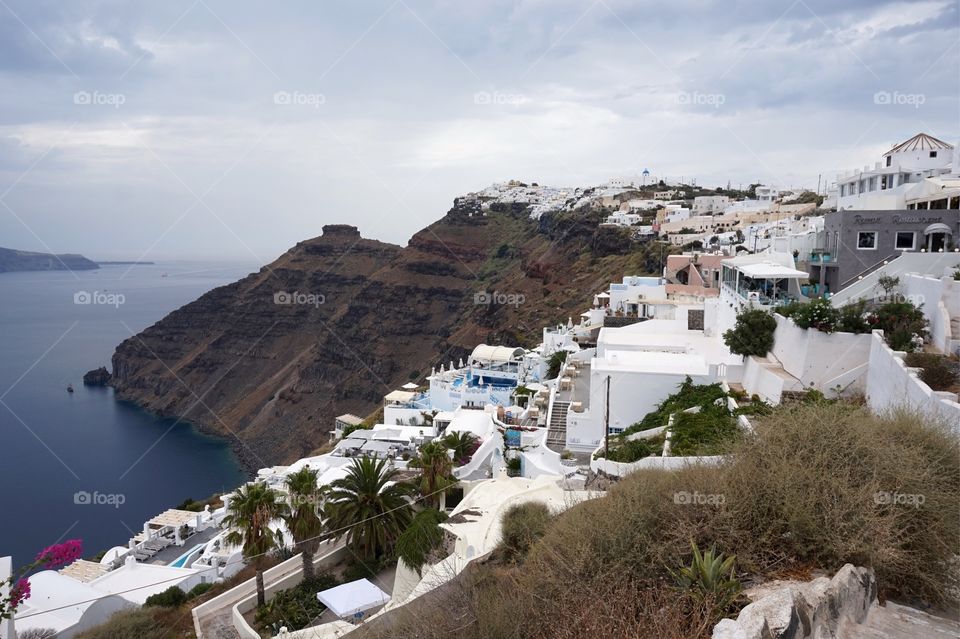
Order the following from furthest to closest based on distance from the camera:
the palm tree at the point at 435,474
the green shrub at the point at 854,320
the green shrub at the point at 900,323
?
the palm tree at the point at 435,474, the green shrub at the point at 854,320, the green shrub at the point at 900,323

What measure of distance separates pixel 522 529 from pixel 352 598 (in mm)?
3769

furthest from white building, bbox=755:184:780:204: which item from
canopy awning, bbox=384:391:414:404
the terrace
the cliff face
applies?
the terrace

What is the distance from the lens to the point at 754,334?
16953 millimetres

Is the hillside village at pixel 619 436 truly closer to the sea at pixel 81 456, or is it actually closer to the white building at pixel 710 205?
the sea at pixel 81 456

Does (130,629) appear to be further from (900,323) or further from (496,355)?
(496,355)

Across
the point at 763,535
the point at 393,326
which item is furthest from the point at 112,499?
the point at 763,535

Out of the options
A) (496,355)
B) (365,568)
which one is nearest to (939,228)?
(365,568)

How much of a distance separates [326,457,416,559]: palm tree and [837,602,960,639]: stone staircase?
9.79 meters

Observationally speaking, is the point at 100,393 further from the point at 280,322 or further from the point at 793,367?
the point at 793,367

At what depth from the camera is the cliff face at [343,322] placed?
2579 inches

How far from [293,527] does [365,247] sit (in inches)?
3973

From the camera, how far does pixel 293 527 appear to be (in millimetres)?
12359

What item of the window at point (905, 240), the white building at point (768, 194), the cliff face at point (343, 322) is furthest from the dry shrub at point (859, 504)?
the white building at point (768, 194)

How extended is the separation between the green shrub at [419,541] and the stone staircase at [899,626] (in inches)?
304
